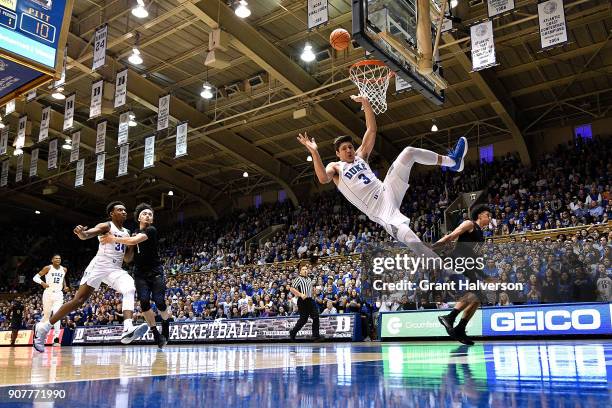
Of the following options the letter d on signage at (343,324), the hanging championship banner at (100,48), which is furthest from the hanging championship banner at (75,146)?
the letter d on signage at (343,324)

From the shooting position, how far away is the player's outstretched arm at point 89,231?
6.00 m

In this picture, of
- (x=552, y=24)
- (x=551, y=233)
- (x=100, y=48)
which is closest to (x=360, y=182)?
(x=552, y=24)

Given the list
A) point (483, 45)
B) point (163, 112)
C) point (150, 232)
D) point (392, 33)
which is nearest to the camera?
point (150, 232)

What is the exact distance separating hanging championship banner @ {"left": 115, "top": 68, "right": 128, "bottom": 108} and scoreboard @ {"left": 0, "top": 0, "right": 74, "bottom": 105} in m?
10.6

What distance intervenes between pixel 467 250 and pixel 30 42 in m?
6.13

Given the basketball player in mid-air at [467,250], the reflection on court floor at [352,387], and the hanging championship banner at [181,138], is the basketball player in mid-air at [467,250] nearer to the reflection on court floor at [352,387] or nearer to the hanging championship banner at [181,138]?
the reflection on court floor at [352,387]

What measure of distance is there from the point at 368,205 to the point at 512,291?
6182 millimetres

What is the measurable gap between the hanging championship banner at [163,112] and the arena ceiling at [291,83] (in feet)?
6.05

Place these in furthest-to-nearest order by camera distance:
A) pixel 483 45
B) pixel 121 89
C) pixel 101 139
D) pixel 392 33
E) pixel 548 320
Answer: pixel 101 139, pixel 121 89, pixel 483 45, pixel 548 320, pixel 392 33

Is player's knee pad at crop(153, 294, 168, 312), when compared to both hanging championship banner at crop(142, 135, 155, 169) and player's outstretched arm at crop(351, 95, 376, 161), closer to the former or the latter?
player's outstretched arm at crop(351, 95, 376, 161)

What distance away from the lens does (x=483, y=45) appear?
1262 centimetres

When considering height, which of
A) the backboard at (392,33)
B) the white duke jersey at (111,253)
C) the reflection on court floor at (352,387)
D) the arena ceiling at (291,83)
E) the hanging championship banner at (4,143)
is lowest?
the reflection on court floor at (352,387)

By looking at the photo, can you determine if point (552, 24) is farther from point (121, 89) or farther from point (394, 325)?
point (121, 89)

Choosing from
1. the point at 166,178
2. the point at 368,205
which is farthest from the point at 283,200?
the point at 368,205
